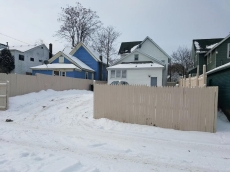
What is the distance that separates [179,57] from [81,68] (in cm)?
3186

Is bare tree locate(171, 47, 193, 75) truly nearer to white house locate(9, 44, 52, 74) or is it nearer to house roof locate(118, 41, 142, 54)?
house roof locate(118, 41, 142, 54)

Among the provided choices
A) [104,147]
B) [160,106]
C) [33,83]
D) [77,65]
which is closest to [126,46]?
[77,65]

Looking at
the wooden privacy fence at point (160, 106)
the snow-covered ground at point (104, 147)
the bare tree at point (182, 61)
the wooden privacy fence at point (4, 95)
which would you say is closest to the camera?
the snow-covered ground at point (104, 147)

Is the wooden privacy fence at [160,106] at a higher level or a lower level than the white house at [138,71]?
lower

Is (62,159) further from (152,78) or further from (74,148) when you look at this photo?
(152,78)

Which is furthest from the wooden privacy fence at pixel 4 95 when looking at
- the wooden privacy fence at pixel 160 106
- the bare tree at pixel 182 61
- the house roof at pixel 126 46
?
the bare tree at pixel 182 61

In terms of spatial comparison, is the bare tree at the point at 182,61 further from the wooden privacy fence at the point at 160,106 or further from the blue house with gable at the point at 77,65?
the wooden privacy fence at the point at 160,106

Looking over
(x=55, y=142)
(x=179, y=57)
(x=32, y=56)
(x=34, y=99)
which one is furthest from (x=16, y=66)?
(x=179, y=57)

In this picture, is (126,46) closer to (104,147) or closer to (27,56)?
(27,56)

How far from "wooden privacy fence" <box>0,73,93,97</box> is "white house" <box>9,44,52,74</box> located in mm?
15548

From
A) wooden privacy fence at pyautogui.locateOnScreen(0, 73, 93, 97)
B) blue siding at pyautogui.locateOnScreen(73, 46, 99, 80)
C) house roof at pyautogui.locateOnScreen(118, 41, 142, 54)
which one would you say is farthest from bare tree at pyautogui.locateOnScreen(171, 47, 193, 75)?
wooden privacy fence at pyautogui.locateOnScreen(0, 73, 93, 97)

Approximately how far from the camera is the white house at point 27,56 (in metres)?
29.0

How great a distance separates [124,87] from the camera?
24.8 ft

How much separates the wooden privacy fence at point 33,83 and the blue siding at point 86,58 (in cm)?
1048
